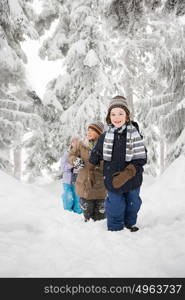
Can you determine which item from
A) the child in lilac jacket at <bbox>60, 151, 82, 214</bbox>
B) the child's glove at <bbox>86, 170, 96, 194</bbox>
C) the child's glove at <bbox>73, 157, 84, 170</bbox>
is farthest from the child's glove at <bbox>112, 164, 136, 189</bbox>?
the child in lilac jacket at <bbox>60, 151, 82, 214</bbox>

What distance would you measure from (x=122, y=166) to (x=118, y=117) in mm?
658

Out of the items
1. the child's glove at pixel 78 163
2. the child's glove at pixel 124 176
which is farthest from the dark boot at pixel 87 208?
the child's glove at pixel 124 176

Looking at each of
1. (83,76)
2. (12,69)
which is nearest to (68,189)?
(12,69)

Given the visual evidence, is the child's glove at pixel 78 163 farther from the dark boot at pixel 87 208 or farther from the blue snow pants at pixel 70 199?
the blue snow pants at pixel 70 199

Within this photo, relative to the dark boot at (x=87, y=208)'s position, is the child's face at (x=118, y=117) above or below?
above

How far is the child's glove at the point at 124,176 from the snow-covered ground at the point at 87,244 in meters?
0.61

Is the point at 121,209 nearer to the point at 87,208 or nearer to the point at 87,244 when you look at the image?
the point at 87,244

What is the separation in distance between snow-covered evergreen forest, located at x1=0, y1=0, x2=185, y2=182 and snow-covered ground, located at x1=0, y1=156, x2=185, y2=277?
181 inches

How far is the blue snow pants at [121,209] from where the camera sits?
3.95 meters

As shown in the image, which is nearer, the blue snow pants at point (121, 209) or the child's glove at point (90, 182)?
the blue snow pants at point (121, 209)

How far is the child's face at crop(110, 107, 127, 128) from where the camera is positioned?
13.3 ft

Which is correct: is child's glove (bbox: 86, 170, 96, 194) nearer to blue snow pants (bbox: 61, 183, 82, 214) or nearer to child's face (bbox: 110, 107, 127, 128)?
child's face (bbox: 110, 107, 127, 128)

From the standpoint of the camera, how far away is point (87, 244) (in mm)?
3430

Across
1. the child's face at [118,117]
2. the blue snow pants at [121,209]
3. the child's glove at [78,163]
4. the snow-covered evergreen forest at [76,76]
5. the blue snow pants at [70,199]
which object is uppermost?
the snow-covered evergreen forest at [76,76]
